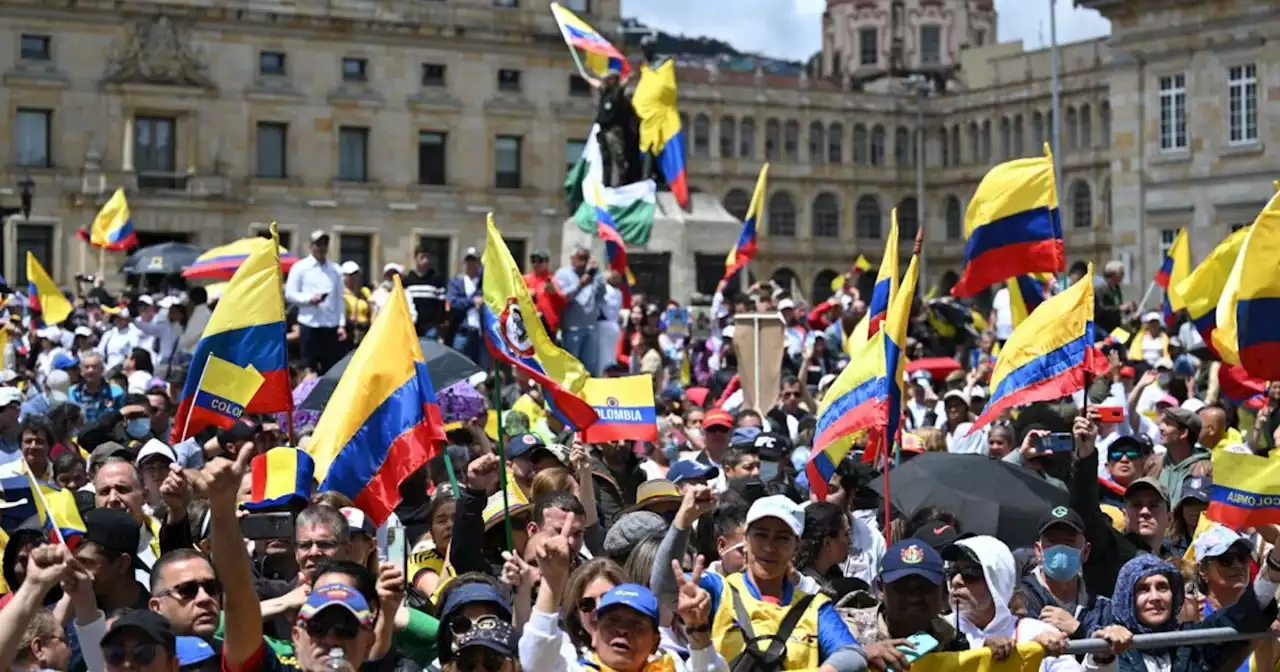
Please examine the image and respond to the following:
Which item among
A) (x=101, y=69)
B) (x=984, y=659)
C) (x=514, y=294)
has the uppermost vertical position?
(x=101, y=69)

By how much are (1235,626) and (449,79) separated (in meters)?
53.8

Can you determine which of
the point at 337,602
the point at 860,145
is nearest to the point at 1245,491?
the point at 337,602

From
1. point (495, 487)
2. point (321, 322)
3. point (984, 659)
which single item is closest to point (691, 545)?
point (495, 487)

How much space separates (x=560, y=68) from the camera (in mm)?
61250

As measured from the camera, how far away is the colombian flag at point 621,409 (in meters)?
11.6

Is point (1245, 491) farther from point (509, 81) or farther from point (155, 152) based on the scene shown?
point (509, 81)

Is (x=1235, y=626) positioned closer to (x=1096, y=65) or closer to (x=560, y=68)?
(x=560, y=68)

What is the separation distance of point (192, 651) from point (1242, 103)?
37.2 meters

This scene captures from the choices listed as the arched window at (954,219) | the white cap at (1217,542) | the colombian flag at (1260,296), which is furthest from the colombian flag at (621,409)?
the arched window at (954,219)

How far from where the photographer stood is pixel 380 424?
9.77 meters

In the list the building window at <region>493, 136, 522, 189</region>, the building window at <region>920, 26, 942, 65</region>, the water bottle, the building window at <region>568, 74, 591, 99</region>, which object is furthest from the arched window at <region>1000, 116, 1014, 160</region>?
the water bottle

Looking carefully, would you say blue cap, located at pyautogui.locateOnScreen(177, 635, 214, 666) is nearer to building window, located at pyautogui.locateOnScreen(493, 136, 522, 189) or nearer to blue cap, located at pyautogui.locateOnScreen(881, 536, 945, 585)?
blue cap, located at pyautogui.locateOnScreen(881, 536, 945, 585)

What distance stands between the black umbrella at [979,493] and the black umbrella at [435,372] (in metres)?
3.25

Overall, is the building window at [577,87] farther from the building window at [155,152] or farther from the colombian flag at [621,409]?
the colombian flag at [621,409]
